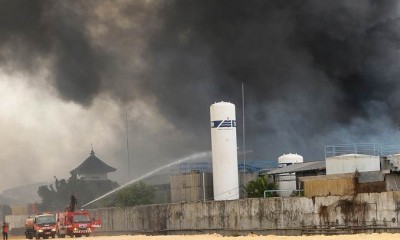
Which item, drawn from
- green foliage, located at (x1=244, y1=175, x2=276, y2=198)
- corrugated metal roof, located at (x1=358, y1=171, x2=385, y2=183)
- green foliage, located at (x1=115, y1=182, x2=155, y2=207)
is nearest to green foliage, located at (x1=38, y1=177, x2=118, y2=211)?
green foliage, located at (x1=115, y1=182, x2=155, y2=207)

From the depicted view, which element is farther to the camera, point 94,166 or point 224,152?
point 94,166

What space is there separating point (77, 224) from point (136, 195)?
23.9m

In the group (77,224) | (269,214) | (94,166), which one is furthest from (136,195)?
(94,166)

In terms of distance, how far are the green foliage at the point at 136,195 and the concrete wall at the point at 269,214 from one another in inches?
677

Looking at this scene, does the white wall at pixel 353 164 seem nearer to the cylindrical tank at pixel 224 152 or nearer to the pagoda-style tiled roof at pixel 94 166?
the cylindrical tank at pixel 224 152

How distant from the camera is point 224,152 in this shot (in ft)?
197

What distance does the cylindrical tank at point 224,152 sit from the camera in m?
60.0

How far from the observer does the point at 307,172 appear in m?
56.9

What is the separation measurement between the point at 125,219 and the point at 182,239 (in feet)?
67.5

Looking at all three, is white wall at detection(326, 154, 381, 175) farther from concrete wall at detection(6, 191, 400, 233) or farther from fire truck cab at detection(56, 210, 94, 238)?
fire truck cab at detection(56, 210, 94, 238)

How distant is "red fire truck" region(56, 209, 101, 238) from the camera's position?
57.8 meters

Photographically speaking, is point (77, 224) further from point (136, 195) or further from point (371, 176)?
point (371, 176)

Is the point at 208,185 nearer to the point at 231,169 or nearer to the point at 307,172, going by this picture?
the point at 231,169

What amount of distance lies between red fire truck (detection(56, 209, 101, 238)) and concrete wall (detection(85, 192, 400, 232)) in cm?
535
